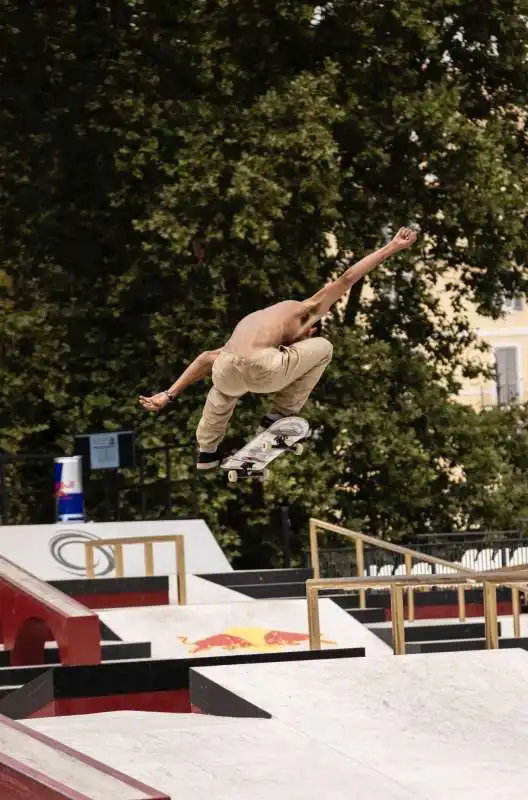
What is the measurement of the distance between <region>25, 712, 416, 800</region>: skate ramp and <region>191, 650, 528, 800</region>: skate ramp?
22cm

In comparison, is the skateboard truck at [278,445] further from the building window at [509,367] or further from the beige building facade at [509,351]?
the building window at [509,367]

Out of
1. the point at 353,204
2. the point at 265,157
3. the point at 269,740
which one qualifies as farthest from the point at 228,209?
the point at 269,740

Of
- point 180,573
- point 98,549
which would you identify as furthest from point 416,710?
point 98,549

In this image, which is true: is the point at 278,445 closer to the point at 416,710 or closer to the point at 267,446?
the point at 267,446

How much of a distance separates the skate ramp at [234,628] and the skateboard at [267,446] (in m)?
5.34

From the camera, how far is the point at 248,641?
18562 mm

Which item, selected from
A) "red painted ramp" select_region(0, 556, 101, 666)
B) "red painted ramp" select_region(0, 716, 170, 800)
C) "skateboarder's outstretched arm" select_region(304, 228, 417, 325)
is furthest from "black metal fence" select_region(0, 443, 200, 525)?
"red painted ramp" select_region(0, 716, 170, 800)

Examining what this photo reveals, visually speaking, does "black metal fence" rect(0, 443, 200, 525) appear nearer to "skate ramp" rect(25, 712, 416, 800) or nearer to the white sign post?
the white sign post

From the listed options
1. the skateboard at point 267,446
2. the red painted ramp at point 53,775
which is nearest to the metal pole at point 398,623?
the skateboard at point 267,446

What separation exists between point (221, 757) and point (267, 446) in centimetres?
255

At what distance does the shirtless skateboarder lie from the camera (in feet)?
40.2

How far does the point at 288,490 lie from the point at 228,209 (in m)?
4.85

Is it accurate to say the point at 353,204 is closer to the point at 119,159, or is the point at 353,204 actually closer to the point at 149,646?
the point at 119,159

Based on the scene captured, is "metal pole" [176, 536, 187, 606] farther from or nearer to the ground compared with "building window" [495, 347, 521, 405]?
nearer to the ground
